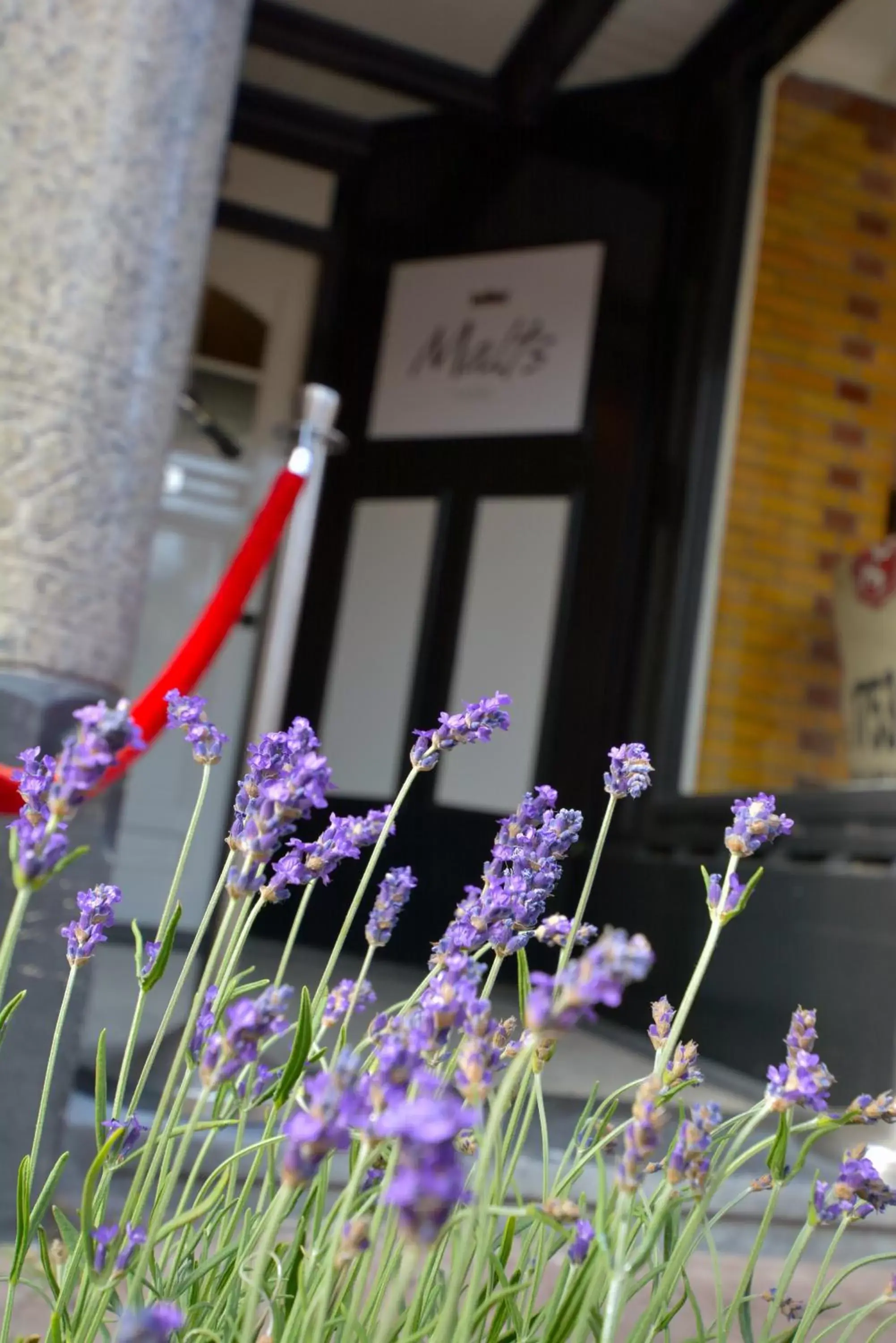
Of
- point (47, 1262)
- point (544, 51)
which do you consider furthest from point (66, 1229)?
point (544, 51)

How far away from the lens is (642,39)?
4281mm

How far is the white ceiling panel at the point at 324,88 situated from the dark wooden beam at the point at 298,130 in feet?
0.10

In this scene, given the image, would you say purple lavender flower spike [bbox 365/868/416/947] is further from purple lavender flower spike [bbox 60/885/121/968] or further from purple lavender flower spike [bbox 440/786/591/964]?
purple lavender flower spike [bbox 60/885/121/968]

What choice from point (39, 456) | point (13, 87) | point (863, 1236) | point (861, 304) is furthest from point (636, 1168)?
point (861, 304)

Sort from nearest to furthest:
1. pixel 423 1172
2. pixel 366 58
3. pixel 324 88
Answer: pixel 423 1172 < pixel 366 58 < pixel 324 88

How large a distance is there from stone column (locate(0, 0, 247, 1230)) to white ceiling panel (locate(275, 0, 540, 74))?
2584mm

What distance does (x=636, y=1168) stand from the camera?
17.9 inches

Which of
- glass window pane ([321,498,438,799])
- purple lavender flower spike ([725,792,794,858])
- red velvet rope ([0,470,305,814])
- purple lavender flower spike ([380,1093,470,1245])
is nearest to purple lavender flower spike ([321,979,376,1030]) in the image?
purple lavender flower spike ([725,792,794,858])

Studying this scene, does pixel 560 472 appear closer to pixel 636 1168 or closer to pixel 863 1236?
pixel 863 1236

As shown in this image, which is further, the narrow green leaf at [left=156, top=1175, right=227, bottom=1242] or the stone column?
the stone column

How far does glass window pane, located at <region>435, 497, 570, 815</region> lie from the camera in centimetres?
439

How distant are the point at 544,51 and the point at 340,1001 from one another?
4.20 meters

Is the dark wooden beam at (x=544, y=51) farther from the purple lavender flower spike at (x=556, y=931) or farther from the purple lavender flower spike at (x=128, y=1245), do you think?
the purple lavender flower spike at (x=128, y=1245)

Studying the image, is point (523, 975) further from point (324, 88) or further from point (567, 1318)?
point (324, 88)
